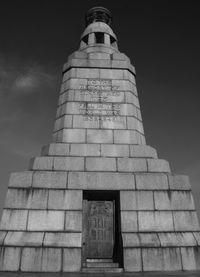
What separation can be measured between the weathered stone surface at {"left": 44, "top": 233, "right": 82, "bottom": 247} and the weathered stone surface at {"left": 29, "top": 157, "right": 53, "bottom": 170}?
2544 mm

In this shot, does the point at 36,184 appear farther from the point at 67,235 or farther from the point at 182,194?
the point at 182,194

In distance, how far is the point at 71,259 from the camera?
24.0 ft

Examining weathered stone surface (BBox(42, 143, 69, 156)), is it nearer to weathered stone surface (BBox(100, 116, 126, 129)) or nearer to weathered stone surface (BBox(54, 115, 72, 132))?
weathered stone surface (BBox(54, 115, 72, 132))

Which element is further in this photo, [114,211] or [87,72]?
[87,72]

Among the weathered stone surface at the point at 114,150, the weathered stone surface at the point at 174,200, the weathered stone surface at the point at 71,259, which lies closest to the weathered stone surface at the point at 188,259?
the weathered stone surface at the point at 174,200

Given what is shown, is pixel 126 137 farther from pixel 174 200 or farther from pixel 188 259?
pixel 188 259

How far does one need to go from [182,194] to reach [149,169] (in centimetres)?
158

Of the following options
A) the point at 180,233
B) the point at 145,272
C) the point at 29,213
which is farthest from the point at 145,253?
the point at 29,213

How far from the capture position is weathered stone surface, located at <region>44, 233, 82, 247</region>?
24.7 feet

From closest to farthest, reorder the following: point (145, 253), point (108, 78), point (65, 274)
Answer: point (65, 274), point (145, 253), point (108, 78)

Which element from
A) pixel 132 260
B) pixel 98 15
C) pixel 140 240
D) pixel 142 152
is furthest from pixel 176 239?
pixel 98 15

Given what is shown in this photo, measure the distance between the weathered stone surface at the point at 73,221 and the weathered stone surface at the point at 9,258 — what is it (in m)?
1.74

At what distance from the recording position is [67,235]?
7820 mm

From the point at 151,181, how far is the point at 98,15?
1447cm
